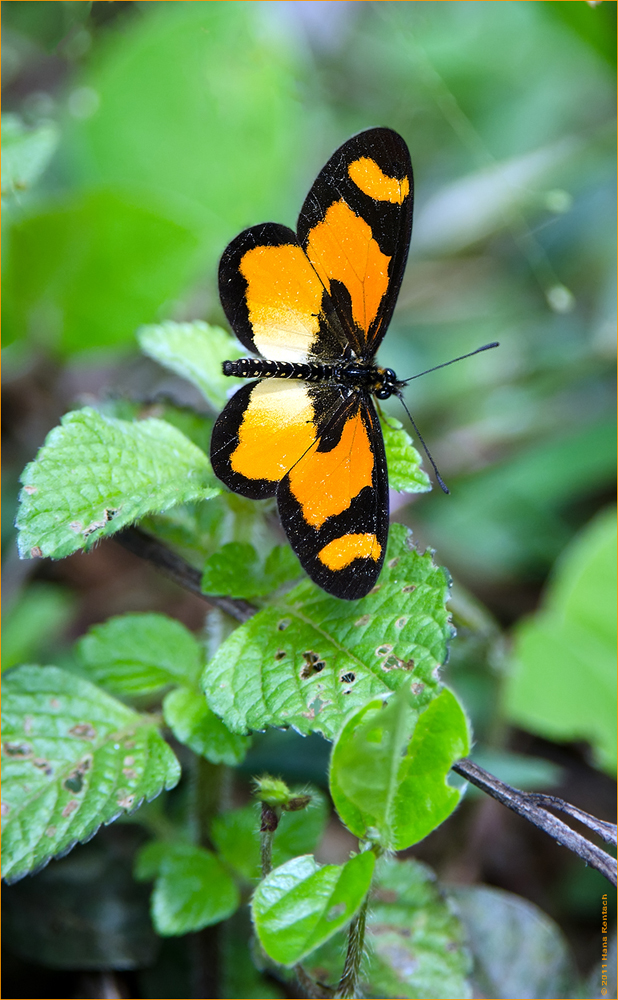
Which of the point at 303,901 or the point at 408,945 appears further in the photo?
the point at 408,945

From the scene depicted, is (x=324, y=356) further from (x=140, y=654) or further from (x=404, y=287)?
(x=404, y=287)

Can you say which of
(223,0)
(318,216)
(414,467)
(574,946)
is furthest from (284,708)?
(223,0)

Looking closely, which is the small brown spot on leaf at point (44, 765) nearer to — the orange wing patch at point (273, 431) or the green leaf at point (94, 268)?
the orange wing patch at point (273, 431)

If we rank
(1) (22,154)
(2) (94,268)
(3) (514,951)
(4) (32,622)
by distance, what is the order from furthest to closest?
(2) (94,268) → (4) (32,622) → (1) (22,154) → (3) (514,951)

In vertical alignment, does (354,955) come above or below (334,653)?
below

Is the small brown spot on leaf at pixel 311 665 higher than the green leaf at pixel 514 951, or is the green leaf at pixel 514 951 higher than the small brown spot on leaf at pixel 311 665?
the small brown spot on leaf at pixel 311 665

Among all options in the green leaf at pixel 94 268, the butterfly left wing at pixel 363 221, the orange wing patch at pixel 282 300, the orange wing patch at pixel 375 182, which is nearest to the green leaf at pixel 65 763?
the orange wing patch at pixel 282 300

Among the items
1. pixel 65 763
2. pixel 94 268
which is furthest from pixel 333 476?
pixel 94 268
